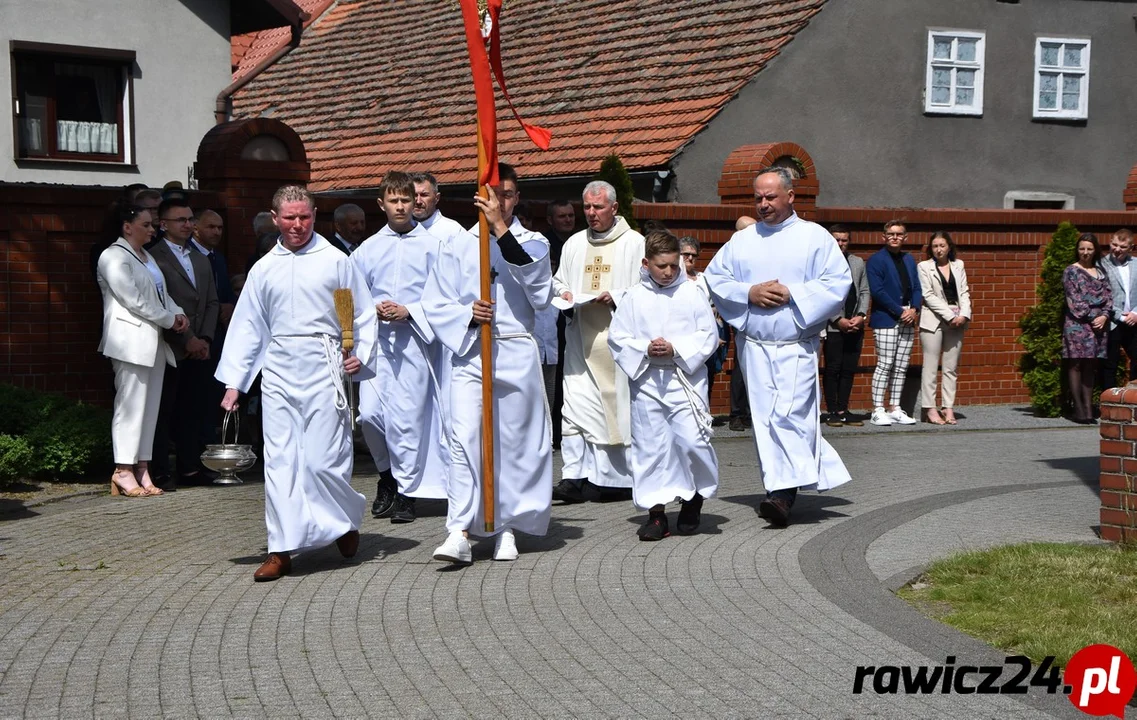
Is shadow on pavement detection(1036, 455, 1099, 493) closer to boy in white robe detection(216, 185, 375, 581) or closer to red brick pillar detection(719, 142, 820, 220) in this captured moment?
red brick pillar detection(719, 142, 820, 220)

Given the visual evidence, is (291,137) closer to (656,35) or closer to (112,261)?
(112,261)

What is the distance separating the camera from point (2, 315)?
12875 millimetres

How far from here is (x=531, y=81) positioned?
23.1 meters

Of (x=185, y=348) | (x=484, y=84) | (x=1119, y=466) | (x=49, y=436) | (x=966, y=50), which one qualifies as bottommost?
(x=49, y=436)

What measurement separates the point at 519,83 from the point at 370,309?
581 inches

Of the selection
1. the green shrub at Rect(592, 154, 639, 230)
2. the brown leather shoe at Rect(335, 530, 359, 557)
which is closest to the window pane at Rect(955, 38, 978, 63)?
the green shrub at Rect(592, 154, 639, 230)

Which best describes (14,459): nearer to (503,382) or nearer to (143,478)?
(143,478)

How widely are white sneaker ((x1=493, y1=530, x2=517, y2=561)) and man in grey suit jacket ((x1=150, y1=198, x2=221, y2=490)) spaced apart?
386 cm

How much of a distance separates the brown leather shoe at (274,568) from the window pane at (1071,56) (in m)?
18.0

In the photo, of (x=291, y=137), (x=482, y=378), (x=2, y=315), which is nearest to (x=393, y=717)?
(x=482, y=378)

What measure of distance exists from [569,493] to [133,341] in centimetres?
319

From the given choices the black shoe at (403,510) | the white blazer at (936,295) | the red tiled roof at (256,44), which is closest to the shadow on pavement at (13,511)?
the black shoe at (403,510)

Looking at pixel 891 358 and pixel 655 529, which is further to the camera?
pixel 891 358

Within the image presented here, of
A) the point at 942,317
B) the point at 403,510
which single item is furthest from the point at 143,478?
the point at 942,317
